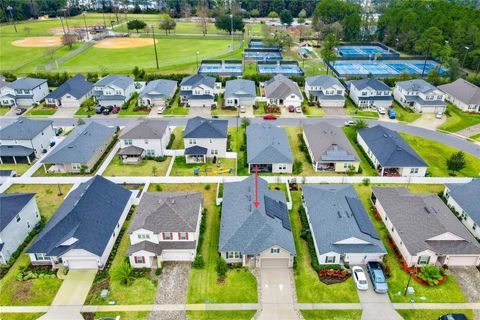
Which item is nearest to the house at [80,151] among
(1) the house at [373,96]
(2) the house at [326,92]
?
(2) the house at [326,92]

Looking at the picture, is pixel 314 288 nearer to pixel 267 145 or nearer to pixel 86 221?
pixel 86 221

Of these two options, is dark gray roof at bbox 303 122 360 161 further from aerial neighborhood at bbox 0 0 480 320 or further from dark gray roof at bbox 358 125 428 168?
dark gray roof at bbox 358 125 428 168

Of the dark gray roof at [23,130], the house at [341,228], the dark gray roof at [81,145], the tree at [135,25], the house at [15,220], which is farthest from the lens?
the tree at [135,25]

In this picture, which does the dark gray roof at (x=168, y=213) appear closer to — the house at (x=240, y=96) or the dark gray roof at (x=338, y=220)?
the dark gray roof at (x=338, y=220)

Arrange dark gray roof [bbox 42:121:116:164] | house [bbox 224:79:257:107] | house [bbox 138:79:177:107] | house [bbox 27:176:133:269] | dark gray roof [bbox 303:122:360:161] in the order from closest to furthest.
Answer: house [bbox 27:176:133:269] → dark gray roof [bbox 42:121:116:164] → dark gray roof [bbox 303:122:360:161] → house [bbox 138:79:177:107] → house [bbox 224:79:257:107]

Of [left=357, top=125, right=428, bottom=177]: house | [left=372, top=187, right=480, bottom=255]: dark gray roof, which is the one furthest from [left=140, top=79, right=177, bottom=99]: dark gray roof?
[left=372, top=187, right=480, bottom=255]: dark gray roof

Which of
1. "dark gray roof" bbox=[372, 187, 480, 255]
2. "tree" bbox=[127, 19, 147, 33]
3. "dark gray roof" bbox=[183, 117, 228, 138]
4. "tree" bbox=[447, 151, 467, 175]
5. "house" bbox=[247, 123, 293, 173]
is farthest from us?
"tree" bbox=[127, 19, 147, 33]
